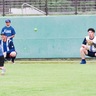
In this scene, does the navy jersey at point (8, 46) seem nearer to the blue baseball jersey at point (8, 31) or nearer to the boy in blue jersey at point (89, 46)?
the blue baseball jersey at point (8, 31)

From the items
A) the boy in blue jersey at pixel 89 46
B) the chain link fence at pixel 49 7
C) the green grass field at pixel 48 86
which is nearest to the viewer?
the green grass field at pixel 48 86

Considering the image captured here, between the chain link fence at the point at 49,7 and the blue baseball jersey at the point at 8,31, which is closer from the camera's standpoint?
the blue baseball jersey at the point at 8,31

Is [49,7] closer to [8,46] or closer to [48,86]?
[8,46]

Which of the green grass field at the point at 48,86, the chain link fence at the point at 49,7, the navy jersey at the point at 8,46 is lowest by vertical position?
the navy jersey at the point at 8,46

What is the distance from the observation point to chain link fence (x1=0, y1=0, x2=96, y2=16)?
69.6 feet

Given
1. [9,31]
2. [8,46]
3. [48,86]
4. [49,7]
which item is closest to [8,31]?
[9,31]

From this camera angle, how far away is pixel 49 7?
21.3m

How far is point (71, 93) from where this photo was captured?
930cm

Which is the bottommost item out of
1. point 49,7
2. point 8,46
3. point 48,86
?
point 8,46

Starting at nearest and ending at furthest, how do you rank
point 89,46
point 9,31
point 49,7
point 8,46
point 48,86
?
1. point 48,86
2. point 89,46
3. point 8,46
4. point 9,31
5. point 49,7

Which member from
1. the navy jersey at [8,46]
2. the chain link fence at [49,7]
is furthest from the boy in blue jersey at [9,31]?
the chain link fence at [49,7]

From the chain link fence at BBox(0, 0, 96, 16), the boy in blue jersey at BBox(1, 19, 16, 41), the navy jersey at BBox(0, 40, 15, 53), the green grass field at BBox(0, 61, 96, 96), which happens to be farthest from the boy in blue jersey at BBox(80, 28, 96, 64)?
the green grass field at BBox(0, 61, 96, 96)

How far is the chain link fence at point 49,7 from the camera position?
2120 centimetres

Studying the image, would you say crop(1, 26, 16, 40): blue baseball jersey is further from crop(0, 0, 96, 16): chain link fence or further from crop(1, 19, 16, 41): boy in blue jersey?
crop(0, 0, 96, 16): chain link fence
